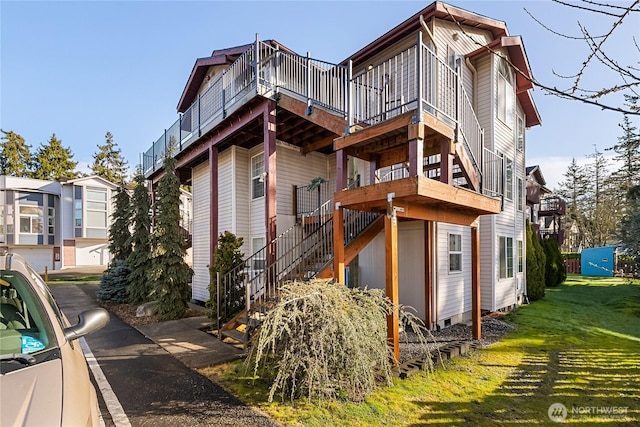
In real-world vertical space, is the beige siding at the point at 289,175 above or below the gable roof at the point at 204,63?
below

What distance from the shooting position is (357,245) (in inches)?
261

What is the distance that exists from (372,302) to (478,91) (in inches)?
344

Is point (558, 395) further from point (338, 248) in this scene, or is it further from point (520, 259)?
point (520, 259)

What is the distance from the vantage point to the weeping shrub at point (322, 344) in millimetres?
3893

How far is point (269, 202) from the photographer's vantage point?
7.94 metres

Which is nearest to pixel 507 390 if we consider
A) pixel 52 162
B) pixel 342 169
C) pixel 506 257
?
pixel 342 169

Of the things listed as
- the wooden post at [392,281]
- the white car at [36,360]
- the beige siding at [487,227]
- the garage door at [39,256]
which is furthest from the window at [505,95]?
the garage door at [39,256]

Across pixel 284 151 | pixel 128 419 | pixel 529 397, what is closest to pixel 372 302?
pixel 529 397

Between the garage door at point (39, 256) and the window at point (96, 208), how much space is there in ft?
14.4

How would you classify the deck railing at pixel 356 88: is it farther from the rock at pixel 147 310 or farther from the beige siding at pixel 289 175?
the rock at pixel 147 310

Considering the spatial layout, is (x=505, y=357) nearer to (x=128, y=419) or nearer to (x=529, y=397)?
(x=529, y=397)

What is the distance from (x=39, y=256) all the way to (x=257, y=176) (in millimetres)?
26918

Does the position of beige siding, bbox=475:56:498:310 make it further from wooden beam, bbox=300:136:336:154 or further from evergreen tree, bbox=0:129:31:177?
evergreen tree, bbox=0:129:31:177

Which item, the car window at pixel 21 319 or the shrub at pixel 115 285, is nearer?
the car window at pixel 21 319
